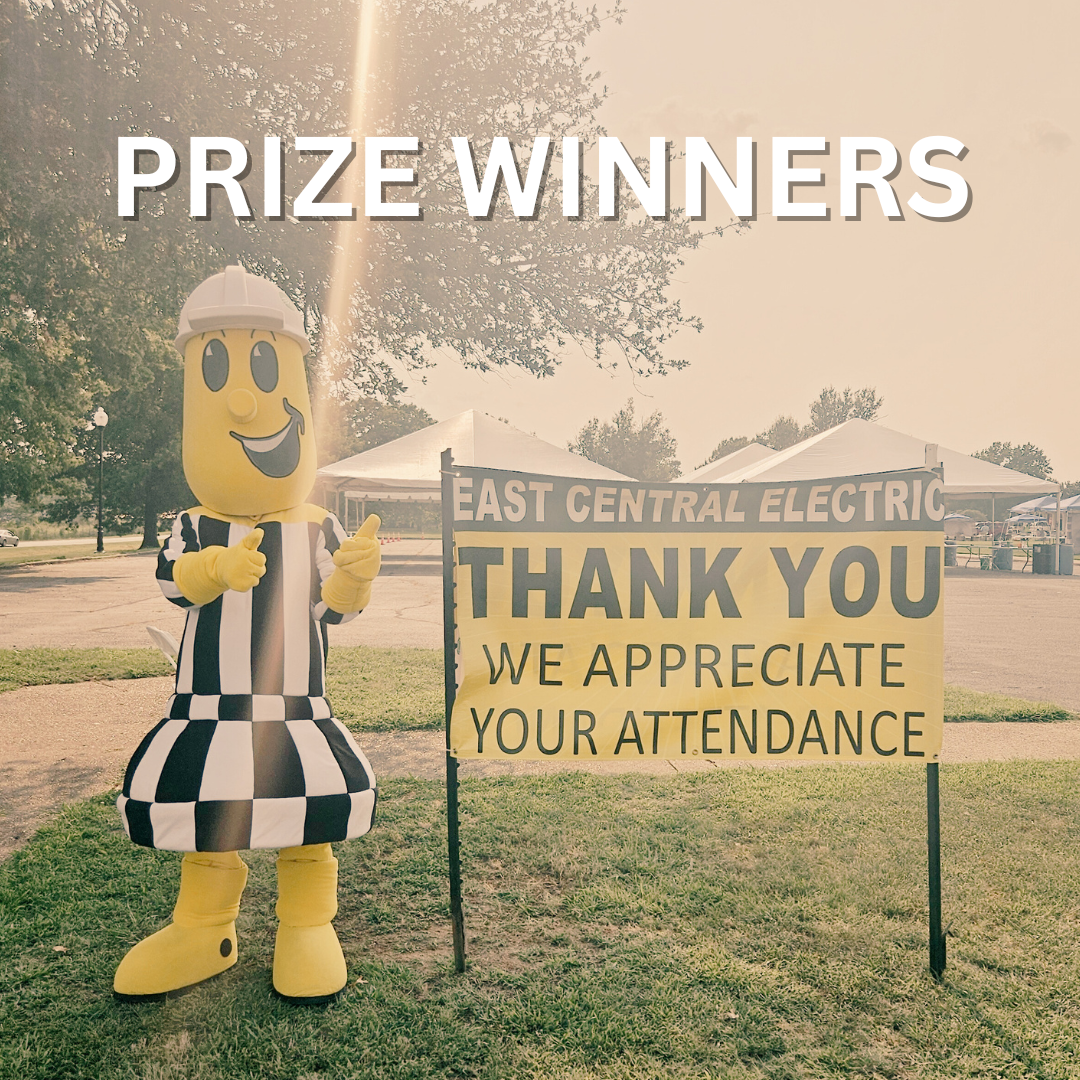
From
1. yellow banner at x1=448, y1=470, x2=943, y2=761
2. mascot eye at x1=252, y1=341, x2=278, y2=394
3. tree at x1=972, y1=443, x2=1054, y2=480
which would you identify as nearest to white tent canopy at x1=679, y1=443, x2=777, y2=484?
yellow banner at x1=448, y1=470, x2=943, y2=761

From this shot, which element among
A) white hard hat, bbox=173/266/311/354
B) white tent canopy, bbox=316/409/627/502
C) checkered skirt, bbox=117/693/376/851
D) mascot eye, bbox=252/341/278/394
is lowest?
checkered skirt, bbox=117/693/376/851

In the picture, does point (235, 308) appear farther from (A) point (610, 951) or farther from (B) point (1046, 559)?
(B) point (1046, 559)

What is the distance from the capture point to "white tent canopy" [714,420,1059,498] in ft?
72.2

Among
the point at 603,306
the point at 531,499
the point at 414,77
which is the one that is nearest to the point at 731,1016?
the point at 531,499

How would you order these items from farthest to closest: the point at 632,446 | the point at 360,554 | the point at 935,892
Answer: the point at 632,446
the point at 935,892
the point at 360,554

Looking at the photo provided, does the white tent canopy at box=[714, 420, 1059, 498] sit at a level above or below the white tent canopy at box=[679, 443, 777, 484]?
below

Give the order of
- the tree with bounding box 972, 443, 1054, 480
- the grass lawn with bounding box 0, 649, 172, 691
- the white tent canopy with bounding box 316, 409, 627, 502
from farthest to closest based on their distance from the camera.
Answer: the tree with bounding box 972, 443, 1054, 480 → the white tent canopy with bounding box 316, 409, 627, 502 → the grass lawn with bounding box 0, 649, 172, 691

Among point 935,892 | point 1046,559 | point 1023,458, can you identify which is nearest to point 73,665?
point 935,892

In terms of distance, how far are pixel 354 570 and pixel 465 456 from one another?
1712cm

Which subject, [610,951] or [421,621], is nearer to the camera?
[610,951]

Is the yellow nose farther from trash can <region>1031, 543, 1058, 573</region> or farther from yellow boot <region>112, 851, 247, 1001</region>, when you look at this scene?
trash can <region>1031, 543, 1058, 573</region>

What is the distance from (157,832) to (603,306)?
253 inches

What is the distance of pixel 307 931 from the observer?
2973 mm

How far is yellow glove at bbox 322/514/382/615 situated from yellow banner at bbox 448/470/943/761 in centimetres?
33
